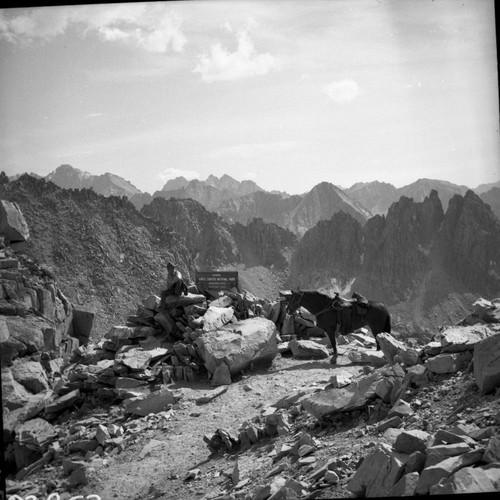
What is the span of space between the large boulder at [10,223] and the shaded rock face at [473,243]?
82.2 meters

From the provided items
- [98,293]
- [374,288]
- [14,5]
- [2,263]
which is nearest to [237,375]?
[14,5]

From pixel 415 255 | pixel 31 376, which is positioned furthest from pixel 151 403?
pixel 415 255

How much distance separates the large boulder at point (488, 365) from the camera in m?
6.70

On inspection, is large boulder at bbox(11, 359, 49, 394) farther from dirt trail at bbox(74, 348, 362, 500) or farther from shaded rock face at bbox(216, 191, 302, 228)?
shaded rock face at bbox(216, 191, 302, 228)

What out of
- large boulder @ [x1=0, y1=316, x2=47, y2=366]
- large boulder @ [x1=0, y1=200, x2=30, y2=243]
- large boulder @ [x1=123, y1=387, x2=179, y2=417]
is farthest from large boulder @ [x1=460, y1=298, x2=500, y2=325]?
large boulder @ [x1=0, y1=200, x2=30, y2=243]

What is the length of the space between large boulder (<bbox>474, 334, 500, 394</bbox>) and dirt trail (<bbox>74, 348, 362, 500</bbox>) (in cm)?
369

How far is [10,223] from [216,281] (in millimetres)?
11163

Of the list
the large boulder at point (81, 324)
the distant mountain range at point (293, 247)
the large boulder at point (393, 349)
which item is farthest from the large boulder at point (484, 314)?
the distant mountain range at point (293, 247)

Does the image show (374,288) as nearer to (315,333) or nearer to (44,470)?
(315,333)

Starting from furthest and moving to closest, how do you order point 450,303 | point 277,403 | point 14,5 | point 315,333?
point 450,303, point 315,333, point 277,403, point 14,5

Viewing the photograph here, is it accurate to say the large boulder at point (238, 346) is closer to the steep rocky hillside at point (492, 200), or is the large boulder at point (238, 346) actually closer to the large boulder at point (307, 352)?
the large boulder at point (307, 352)

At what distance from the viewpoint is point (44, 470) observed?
9.18 metres

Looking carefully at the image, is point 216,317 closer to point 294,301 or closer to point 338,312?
point 294,301

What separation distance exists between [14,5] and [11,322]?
1224cm
